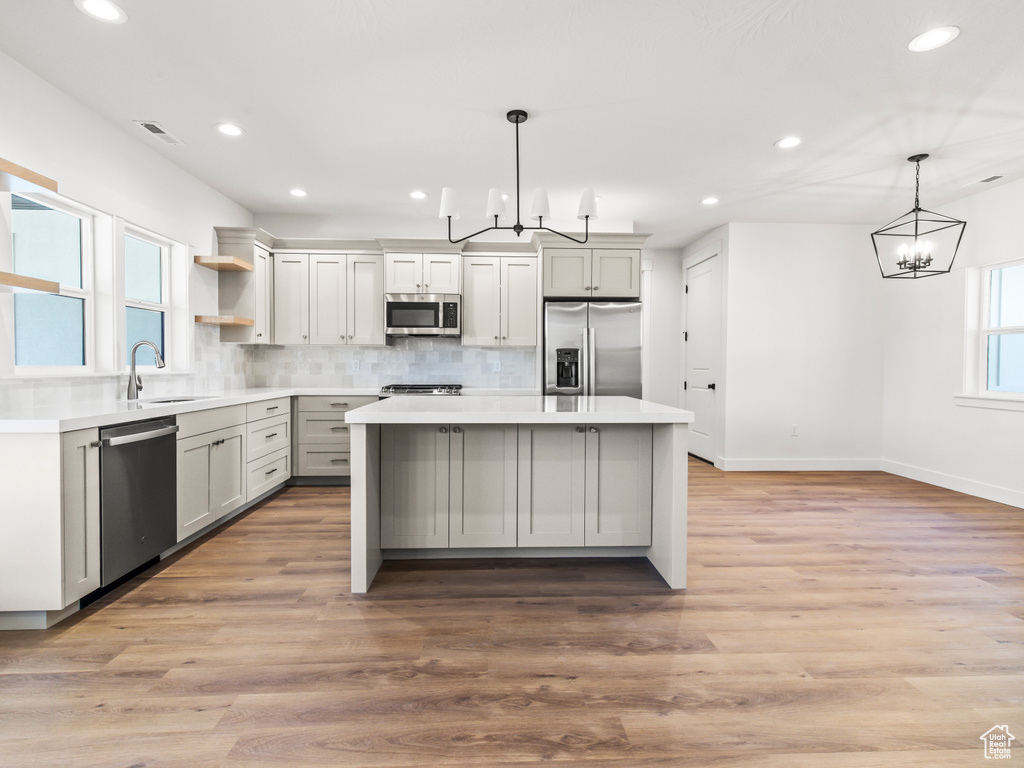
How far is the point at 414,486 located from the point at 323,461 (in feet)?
7.61

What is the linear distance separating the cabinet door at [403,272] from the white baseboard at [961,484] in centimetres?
515

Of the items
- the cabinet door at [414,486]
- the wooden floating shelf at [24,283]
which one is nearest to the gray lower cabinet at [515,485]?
the cabinet door at [414,486]

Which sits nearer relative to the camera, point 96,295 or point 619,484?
point 619,484

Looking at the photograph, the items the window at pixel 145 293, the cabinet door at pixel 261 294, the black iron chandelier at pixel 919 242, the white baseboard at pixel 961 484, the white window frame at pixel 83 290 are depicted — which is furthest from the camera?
the cabinet door at pixel 261 294

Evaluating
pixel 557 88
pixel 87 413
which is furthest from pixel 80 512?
pixel 557 88

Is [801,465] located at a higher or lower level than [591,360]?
lower

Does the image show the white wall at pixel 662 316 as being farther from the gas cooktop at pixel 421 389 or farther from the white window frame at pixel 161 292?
the white window frame at pixel 161 292

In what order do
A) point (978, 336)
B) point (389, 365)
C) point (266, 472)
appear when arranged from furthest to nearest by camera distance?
point (389, 365) < point (978, 336) < point (266, 472)

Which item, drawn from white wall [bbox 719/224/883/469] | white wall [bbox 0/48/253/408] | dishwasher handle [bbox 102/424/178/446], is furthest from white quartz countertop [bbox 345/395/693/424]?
white wall [bbox 719/224/883/469]

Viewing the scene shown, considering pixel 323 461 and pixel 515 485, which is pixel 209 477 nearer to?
pixel 323 461

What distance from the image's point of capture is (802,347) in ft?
18.0

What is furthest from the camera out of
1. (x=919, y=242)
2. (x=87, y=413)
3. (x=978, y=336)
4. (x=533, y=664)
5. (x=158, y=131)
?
(x=978, y=336)

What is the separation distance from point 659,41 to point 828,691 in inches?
107

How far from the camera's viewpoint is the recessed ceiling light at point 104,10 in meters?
2.12
